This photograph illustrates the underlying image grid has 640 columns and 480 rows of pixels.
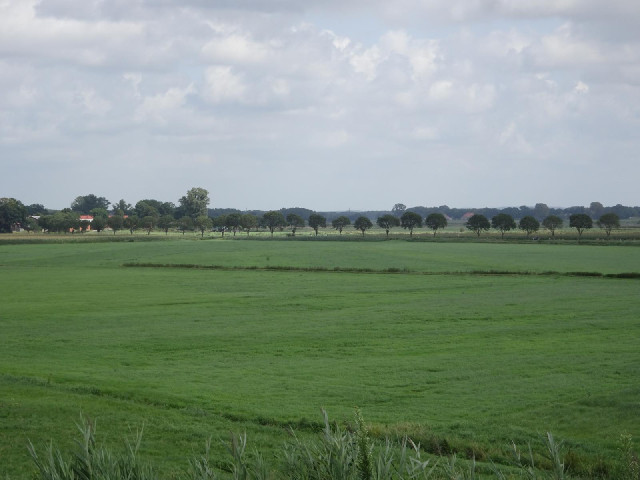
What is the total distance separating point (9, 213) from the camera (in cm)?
18862

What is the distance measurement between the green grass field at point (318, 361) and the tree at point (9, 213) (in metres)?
133

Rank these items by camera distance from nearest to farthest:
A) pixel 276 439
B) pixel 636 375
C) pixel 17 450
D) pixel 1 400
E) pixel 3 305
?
pixel 17 450, pixel 276 439, pixel 1 400, pixel 636 375, pixel 3 305

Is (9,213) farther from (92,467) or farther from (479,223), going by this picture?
(92,467)

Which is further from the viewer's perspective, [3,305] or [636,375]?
[3,305]

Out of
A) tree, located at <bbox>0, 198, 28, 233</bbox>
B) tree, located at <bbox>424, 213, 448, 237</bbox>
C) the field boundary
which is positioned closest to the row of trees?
tree, located at <bbox>424, 213, 448, 237</bbox>

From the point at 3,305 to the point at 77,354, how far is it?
22025 millimetres

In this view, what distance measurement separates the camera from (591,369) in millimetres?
26719

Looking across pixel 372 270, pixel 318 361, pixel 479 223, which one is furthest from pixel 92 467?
pixel 479 223

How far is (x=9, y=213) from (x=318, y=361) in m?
179

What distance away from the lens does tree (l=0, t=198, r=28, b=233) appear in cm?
18812

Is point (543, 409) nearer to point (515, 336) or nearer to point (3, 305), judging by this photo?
point (515, 336)

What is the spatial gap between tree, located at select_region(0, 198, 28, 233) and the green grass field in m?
133

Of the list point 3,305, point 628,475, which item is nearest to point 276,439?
point 628,475

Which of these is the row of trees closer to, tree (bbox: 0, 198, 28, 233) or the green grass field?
the green grass field
